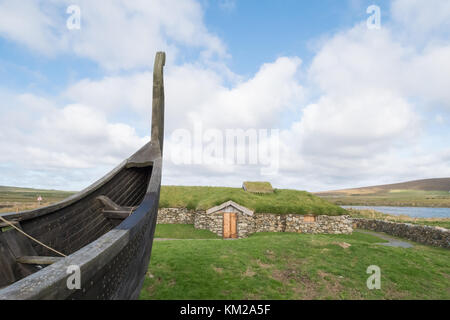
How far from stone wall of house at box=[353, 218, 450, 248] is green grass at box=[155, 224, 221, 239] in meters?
17.1

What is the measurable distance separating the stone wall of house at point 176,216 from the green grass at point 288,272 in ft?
37.2

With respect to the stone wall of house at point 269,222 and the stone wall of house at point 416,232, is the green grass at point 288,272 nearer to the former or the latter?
the stone wall of house at point 416,232

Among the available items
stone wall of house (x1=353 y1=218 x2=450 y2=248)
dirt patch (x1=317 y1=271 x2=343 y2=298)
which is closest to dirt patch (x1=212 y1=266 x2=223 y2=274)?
dirt patch (x1=317 y1=271 x2=343 y2=298)

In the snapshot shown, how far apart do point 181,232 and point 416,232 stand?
Answer: 20496mm

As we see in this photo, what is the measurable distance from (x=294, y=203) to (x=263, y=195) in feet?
14.0

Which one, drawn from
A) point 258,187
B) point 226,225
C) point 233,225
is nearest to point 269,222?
point 233,225

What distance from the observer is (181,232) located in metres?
20.2

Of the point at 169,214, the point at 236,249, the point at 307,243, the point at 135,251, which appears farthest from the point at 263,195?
the point at 135,251

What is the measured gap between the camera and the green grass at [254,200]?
21297 mm

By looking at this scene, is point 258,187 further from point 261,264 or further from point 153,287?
point 153,287

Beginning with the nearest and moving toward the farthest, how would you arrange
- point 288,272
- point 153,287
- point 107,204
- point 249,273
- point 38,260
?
point 38,260
point 107,204
point 153,287
point 249,273
point 288,272

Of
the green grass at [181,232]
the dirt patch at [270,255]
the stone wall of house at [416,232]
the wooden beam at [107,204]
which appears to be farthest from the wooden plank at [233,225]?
the stone wall of house at [416,232]

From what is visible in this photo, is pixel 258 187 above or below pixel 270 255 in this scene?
above
